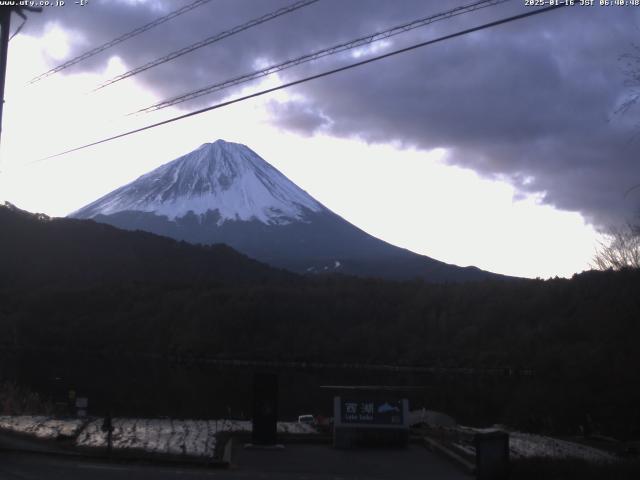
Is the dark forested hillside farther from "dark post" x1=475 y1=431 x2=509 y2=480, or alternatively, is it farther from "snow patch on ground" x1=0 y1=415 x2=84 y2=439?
"dark post" x1=475 y1=431 x2=509 y2=480

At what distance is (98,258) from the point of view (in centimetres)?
11738

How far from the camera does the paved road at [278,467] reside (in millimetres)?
13133

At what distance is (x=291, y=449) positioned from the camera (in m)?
16.6

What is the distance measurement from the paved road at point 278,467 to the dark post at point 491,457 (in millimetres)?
1444

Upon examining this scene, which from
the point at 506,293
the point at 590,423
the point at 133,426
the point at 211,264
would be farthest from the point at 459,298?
the point at 133,426

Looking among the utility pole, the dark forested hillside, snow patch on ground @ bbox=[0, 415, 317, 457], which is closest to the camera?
the utility pole

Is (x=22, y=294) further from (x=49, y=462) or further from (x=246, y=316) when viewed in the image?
(x=49, y=462)

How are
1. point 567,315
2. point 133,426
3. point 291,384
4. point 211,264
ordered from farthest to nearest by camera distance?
point 211,264, point 567,315, point 291,384, point 133,426

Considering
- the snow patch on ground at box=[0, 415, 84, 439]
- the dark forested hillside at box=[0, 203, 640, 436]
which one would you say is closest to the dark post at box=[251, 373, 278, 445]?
the snow patch on ground at box=[0, 415, 84, 439]

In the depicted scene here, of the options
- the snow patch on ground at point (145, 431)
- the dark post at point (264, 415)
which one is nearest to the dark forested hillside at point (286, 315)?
the snow patch on ground at point (145, 431)

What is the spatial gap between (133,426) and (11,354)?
5902 cm

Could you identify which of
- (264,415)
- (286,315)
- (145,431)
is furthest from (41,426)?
(286,315)

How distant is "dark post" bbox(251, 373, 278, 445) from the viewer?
53.4 feet

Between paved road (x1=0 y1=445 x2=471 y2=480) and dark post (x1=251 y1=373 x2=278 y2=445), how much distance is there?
371 millimetres
